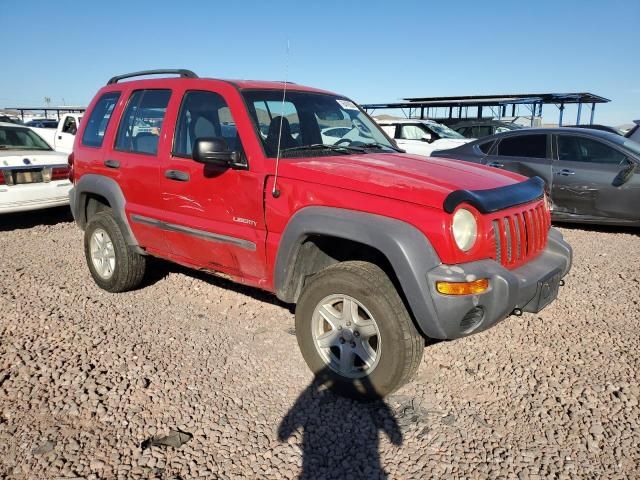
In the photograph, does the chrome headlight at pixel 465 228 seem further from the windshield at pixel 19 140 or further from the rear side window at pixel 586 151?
the windshield at pixel 19 140

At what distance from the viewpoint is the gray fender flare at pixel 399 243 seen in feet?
8.87

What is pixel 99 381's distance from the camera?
10.9ft

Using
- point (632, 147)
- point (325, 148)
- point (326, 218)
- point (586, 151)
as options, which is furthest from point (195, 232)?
point (632, 147)

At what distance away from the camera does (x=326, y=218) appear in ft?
9.91

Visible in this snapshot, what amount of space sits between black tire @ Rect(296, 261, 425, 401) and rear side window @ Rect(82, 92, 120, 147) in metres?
2.78

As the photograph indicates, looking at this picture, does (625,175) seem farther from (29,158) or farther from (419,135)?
(29,158)

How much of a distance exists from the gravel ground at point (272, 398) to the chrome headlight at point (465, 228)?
1032mm

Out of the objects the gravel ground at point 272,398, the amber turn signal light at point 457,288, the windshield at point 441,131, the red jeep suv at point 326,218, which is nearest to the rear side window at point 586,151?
the gravel ground at point 272,398

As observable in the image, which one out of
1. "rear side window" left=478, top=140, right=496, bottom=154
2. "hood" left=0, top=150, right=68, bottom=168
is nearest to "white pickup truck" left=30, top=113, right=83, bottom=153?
"hood" left=0, top=150, right=68, bottom=168

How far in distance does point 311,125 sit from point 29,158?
17.5 feet

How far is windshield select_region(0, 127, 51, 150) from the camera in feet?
26.5

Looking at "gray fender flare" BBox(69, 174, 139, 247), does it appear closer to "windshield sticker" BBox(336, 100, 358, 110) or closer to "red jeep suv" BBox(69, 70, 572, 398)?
"red jeep suv" BBox(69, 70, 572, 398)

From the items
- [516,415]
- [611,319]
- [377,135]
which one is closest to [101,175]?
[377,135]

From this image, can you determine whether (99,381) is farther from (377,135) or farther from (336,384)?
(377,135)
